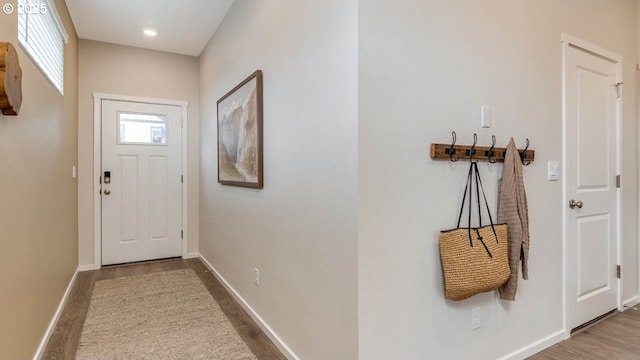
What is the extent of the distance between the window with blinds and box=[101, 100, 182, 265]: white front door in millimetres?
1148

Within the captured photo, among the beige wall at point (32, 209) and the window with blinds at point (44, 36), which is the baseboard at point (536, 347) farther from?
the window with blinds at point (44, 36)

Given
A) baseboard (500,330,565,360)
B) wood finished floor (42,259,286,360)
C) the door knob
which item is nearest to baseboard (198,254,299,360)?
wood finished floor (42,259,286,360)

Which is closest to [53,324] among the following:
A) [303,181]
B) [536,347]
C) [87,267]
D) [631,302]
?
[87,267]

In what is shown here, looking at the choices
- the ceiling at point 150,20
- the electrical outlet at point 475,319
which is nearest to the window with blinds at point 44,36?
the ceiling at point 150,20

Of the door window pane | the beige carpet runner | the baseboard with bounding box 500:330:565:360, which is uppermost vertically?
the door window pane

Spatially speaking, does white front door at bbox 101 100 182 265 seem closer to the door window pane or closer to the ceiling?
the door window pane

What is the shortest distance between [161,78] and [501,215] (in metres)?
4.02

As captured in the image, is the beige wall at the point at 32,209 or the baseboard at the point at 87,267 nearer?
the beige wall at the point at 32,209

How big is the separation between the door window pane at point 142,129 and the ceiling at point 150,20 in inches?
33.2

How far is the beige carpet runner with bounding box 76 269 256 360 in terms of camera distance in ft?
6.78

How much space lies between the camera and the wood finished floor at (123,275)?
209 cm

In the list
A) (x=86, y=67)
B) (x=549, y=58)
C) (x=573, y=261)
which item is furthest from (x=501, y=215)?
(x=86, y=67)

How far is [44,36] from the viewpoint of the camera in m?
2.22

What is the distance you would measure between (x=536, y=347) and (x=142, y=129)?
434cm
